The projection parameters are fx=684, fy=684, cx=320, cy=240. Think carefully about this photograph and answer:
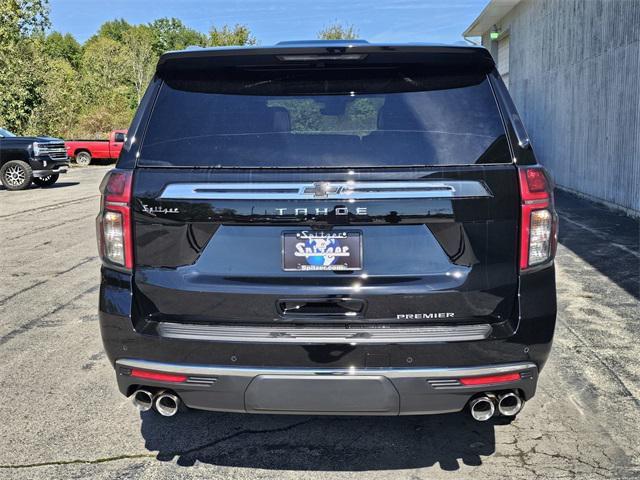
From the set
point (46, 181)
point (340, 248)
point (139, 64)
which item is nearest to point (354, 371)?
point (340, 248)

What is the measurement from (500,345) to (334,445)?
121cm

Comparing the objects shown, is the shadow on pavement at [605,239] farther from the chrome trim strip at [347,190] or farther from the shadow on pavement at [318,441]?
the chrome trim strip at [347,190]

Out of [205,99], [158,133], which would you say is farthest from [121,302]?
[205,99]

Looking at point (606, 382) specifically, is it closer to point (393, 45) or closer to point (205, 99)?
point (393, 45)

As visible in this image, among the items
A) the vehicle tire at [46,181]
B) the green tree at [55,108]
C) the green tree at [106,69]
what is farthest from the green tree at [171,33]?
the vehicle tire at [46,181]

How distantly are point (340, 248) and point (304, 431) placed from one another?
143cm

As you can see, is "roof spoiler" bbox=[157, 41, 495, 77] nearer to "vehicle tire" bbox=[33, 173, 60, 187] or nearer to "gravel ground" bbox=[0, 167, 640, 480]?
"gravel ground" bbox=[0, 167, 640, 480]

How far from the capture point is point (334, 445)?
3664mm

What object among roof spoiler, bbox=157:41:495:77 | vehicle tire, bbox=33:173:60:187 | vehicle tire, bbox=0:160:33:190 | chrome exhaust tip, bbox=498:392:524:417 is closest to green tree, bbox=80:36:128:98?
vehicle tire, bbox=33:173:60:187

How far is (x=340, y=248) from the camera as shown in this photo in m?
2.89

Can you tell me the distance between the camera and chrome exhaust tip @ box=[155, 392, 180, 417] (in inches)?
122

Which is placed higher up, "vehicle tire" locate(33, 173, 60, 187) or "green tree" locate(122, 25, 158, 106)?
"green tree" locate(122, 25, 158, 106)

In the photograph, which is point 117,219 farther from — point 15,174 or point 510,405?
point 15,174

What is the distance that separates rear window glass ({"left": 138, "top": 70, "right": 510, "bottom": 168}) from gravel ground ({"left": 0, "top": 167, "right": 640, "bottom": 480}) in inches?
60.9
